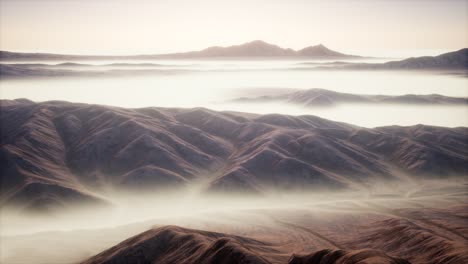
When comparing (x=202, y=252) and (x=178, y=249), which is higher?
(x=202, y=252)

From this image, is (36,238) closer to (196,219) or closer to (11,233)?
(11,233)

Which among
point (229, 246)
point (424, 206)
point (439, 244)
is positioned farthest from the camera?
point (424, 206)

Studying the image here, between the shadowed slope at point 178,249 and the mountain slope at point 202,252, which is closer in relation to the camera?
the mountain slope at point 202,252

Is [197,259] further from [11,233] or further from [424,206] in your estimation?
[424,206]

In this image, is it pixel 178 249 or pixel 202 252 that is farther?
pixel 178 249

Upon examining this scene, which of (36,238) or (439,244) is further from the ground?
(439,244)

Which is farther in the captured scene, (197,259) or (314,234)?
(314,234)

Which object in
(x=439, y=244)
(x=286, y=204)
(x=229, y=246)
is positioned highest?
(x=229, y=246)

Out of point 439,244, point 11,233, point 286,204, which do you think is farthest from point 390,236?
point 11,233

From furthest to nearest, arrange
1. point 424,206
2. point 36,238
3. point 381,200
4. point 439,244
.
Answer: point 381,200 < point 424,206 < point 36,238 < point 439,244

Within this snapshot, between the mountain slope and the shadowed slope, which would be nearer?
the mountain slope
